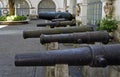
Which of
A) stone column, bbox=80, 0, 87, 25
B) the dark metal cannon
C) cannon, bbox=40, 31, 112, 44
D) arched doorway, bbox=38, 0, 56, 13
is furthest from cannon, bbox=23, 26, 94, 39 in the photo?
arched doorway, bbox=38, 0, 56, 13

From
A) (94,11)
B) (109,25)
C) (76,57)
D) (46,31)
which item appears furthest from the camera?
(94,11)

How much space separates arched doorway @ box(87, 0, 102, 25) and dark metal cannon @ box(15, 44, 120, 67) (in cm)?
897

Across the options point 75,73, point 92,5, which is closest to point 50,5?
point 92,5

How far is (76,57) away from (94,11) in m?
10.8

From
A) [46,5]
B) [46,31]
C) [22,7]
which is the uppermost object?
[46,5]

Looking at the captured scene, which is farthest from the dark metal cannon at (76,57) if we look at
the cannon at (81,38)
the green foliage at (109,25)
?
the green foliage at (109,25)

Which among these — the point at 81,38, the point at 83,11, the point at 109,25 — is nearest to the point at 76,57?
the point at 81,38

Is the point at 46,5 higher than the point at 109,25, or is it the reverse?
the point at 46,5

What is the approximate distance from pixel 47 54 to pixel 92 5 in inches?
450

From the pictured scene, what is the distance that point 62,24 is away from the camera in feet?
37.4

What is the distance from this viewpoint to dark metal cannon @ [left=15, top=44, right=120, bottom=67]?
11.4 ft

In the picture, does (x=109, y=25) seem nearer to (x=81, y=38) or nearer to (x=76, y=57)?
(x=81, y=38)

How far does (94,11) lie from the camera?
46.3 ft

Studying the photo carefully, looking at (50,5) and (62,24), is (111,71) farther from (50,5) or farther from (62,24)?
(50,5)
